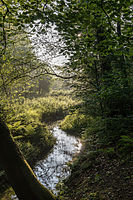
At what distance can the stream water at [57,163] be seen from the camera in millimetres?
5820

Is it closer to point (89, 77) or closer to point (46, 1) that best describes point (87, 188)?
point (89, 77)

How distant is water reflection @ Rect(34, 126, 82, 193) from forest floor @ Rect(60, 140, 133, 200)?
734 mm

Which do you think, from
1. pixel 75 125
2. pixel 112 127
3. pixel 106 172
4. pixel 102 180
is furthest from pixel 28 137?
pixel 112 127

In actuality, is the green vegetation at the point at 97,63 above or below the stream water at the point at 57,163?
above

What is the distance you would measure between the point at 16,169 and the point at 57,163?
4142 mm

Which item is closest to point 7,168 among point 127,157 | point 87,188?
point 87,188

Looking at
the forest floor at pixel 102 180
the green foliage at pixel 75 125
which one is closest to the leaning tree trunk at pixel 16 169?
the forest floor at pixel 102 180

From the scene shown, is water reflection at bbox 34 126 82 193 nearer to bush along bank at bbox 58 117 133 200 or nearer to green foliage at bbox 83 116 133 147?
bush along bank at bbox 58 117 133 200

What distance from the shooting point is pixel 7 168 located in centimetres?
319

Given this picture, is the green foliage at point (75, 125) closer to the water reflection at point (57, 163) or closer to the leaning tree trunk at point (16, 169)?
the water reflection at point (57, 163)

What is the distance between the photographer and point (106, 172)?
4.12m

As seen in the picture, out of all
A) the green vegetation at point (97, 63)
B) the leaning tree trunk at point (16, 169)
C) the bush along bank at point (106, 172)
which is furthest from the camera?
the leaning tree trunk at point (16, 169)

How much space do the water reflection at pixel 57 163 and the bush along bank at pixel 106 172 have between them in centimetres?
73

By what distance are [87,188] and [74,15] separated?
4061 mm
